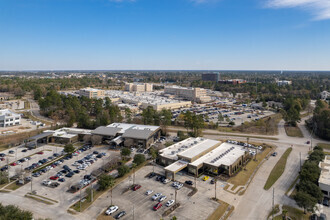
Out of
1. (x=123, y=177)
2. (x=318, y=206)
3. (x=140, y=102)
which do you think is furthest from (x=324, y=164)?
(x=140, y=102)

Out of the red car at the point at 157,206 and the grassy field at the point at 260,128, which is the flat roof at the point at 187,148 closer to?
the red car at the point at 157,206

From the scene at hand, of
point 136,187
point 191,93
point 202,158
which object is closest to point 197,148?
point 202,158

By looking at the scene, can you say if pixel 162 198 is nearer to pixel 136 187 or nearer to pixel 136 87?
pixel 136 187

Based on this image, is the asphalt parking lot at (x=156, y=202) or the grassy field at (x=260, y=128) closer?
the asphalt parking lot at (x=156, y=202)

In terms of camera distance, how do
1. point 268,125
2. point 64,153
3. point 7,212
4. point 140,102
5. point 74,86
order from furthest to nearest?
point 74,86, point 140,102, point 268,125, point 64,153, point 7,212

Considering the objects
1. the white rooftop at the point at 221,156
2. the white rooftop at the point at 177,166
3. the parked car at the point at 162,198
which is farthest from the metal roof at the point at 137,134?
the parked car at the point at 162,198

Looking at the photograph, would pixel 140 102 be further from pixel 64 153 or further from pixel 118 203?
pixel 118 203
